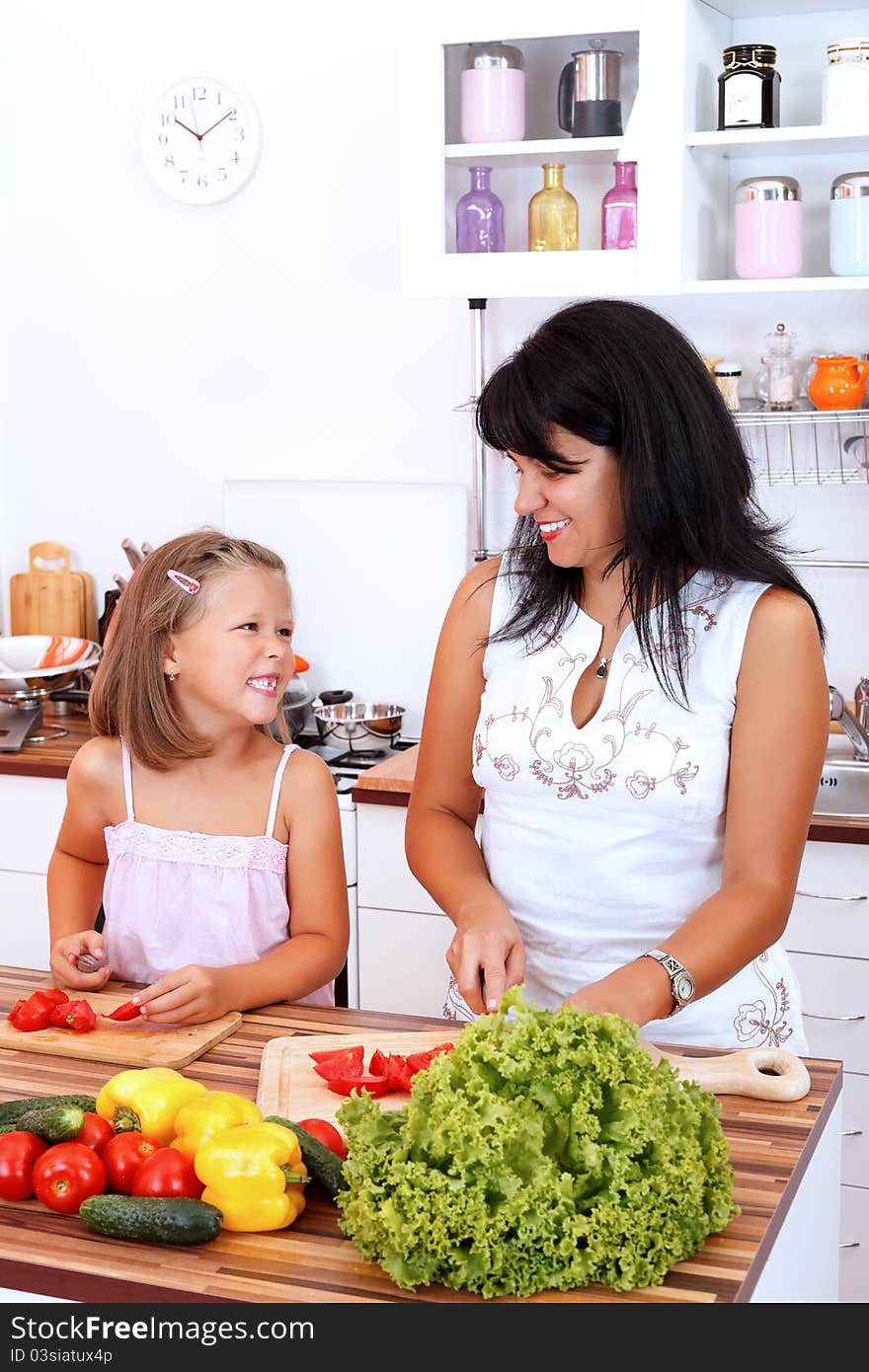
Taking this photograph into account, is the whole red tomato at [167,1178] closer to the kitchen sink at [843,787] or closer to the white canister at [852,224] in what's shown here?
the kitchen sink at [843,787]

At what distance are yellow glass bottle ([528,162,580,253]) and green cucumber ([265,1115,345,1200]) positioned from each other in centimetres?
197

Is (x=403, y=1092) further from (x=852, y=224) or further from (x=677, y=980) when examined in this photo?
(x=852, y=224)

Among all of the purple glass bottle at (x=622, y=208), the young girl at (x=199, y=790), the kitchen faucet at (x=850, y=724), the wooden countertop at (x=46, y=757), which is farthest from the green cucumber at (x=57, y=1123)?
the purple glass bottle at (x=622, y=208)

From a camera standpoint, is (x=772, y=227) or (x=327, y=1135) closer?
(x=327, y=1135)

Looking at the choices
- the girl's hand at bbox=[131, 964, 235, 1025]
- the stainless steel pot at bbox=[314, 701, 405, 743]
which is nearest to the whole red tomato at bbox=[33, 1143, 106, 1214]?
the girl's hand at bbox=[131, 964, 235, 1025]

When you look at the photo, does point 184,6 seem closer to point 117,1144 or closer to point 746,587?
point 746,587

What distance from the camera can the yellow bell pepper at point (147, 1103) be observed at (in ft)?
3.86

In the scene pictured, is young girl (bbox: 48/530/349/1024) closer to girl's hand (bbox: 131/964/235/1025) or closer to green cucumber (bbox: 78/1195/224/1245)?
girl's hand (bbox: 131/964/235/1025)

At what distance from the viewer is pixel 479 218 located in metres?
2.76

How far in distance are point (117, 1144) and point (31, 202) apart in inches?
112

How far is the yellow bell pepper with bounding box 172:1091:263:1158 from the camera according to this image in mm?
1121

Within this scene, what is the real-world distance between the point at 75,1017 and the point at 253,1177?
→ 0.45m

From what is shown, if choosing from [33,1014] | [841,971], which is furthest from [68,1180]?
[841,971]
